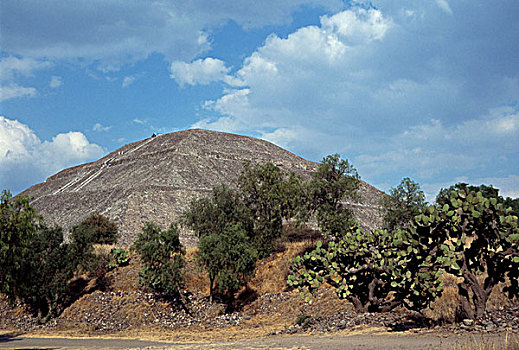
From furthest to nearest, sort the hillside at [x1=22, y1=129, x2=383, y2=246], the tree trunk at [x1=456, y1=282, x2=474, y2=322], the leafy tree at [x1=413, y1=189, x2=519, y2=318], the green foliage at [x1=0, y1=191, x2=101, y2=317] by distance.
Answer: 1. the hillside at [x1=22, y1=129, x2=383, y2=246]
2. the green foliage at [x1=0, y1=191, x2=101, y2=317]
3. the tree trunk at [x1=456, y1=282, x2=474, y2=322]
4. the leafy tree at [x1=413, y1=189, x2=519, y2=318]

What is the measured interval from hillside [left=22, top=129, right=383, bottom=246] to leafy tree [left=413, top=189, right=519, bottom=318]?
136 feet

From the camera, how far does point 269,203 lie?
128 feet

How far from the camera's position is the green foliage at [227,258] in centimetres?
3017

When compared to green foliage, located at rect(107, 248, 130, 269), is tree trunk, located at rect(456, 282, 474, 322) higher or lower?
lower

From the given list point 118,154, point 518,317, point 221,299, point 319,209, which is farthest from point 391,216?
point 118,154

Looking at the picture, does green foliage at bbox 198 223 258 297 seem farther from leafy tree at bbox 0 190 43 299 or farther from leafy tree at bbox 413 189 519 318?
leafy tree at bbox 413 189 519 318

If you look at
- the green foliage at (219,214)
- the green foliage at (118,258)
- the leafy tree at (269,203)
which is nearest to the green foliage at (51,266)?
the green foliage at (118,258)

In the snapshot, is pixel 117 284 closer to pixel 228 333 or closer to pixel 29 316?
pixel 29 316

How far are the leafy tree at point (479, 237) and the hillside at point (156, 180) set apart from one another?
136 feet

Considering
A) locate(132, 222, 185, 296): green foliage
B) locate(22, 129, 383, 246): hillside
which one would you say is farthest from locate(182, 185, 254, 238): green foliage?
locate(22, 129, 383, 246): hillside

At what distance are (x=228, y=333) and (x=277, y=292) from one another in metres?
7.98

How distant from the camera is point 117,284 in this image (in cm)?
3397

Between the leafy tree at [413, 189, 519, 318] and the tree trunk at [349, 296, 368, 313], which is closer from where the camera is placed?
the leafy tree at [413, 189, 519, 318]

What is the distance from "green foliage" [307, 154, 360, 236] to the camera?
37.9 metres
